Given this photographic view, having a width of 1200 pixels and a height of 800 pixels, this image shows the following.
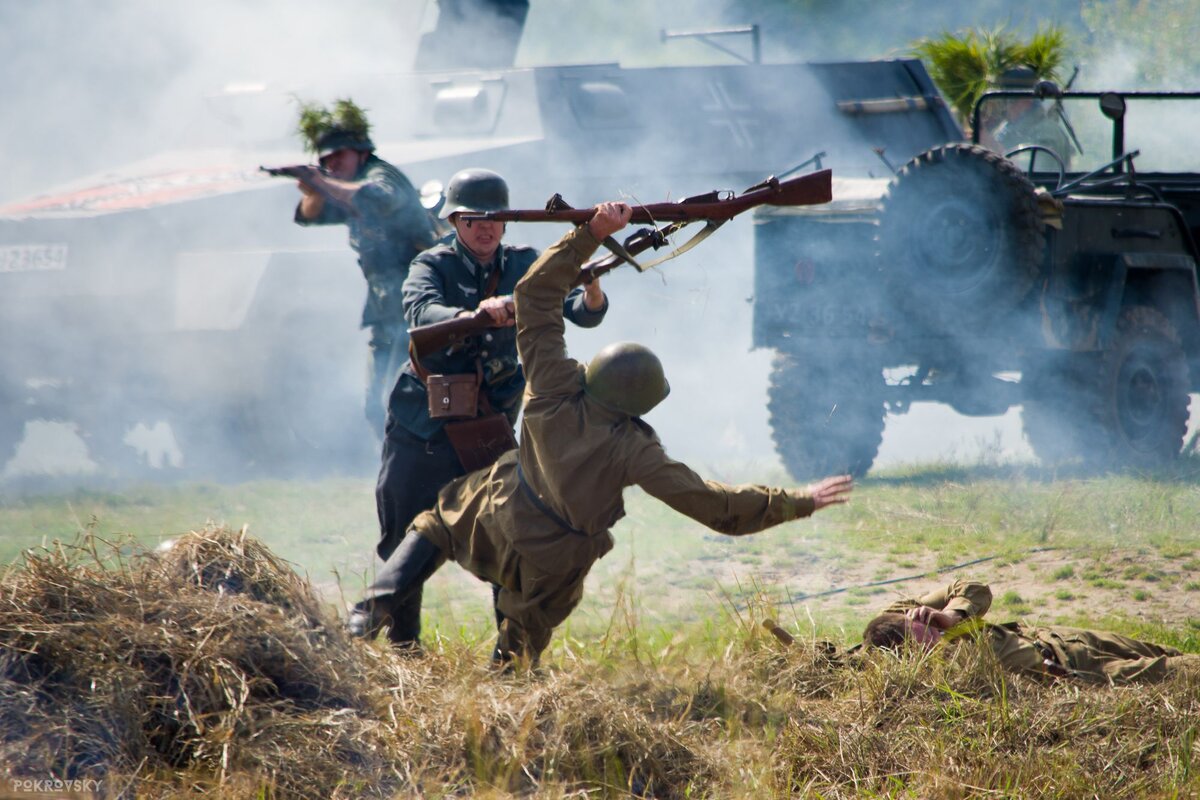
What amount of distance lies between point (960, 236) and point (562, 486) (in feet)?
15.5

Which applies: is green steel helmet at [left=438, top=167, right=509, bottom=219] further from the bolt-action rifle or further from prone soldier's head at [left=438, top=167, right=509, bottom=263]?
the bolt-action rifle

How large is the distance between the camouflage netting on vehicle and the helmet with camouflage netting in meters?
2.91

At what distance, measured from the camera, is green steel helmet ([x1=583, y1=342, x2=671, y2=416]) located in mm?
3762

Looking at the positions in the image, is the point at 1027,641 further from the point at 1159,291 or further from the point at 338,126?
the point at 1159,291

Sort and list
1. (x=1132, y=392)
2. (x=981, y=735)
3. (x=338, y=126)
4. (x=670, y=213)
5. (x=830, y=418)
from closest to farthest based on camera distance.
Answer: (x=981, y=735) → (x=670, y=213) → (x=338, y=126) → (x=1132, y=392) → (x=830, y=418)

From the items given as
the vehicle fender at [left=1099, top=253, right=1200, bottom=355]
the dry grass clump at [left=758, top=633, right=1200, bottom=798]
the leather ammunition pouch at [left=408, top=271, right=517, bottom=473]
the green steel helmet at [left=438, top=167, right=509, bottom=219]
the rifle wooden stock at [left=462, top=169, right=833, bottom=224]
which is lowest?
the dry grass clump at [left=758, top=633, right=1200, bottom=798]

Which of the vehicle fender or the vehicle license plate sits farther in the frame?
the vehicle license plate

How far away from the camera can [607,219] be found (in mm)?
3727

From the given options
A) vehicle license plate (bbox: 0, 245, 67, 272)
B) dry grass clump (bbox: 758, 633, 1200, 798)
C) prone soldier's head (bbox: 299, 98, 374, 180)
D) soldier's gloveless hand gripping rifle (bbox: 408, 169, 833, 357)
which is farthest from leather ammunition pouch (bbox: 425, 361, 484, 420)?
vehicle license plate (bbox: 0, 245, 67, 272)

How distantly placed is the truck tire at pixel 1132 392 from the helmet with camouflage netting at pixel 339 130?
172 inches

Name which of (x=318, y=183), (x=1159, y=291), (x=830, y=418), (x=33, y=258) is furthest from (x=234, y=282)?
(x=1159, y=291)

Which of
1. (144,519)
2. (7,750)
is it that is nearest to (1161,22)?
(144,519)

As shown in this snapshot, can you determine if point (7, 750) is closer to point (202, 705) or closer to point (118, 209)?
point (202, 705)

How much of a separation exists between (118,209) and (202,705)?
6.91 m
